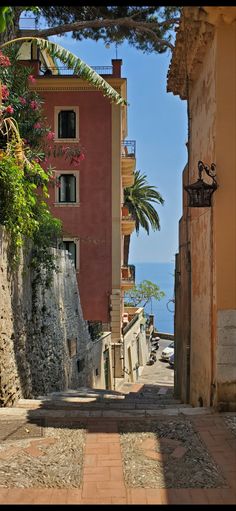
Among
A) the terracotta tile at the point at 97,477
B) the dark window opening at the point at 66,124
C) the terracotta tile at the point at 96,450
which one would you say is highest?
the dark window opening at the point at 66,124

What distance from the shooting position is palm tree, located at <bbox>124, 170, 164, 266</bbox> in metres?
32.9

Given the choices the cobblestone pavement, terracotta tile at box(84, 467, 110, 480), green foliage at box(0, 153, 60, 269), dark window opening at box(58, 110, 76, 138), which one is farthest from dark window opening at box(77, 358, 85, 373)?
dark window opening at box(58, 110, 76, 138)

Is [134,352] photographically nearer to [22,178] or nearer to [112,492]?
[22,178]

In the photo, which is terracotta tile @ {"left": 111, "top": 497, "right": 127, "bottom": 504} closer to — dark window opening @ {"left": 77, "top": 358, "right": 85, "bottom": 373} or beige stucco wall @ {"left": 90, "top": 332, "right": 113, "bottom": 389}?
dark window opening @ {"left": 77, "top": 358, "right": 85, "bottom": 373}

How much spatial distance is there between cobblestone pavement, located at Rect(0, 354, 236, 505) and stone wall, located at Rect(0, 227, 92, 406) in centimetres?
122

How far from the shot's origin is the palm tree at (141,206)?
1297 inches

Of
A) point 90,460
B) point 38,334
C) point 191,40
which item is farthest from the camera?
point 38,334

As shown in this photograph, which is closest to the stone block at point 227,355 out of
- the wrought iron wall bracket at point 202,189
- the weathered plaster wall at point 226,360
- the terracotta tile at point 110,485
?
the weathered plaster wall at point 226,360

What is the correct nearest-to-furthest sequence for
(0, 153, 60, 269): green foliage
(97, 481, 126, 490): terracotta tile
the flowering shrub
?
1. (97, 481, 126, 490): terracotta tile
2. (0, 153, 60, 269): green foliage
3. the flowering shrub

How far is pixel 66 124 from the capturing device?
22922 millimetres

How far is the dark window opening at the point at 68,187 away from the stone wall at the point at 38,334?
7.94m

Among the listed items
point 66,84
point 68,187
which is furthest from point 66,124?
point 68,187

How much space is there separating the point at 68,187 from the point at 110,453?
1843 cm

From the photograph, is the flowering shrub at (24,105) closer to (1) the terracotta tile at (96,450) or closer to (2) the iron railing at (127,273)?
(1) the terracotta tile at (96,450)
